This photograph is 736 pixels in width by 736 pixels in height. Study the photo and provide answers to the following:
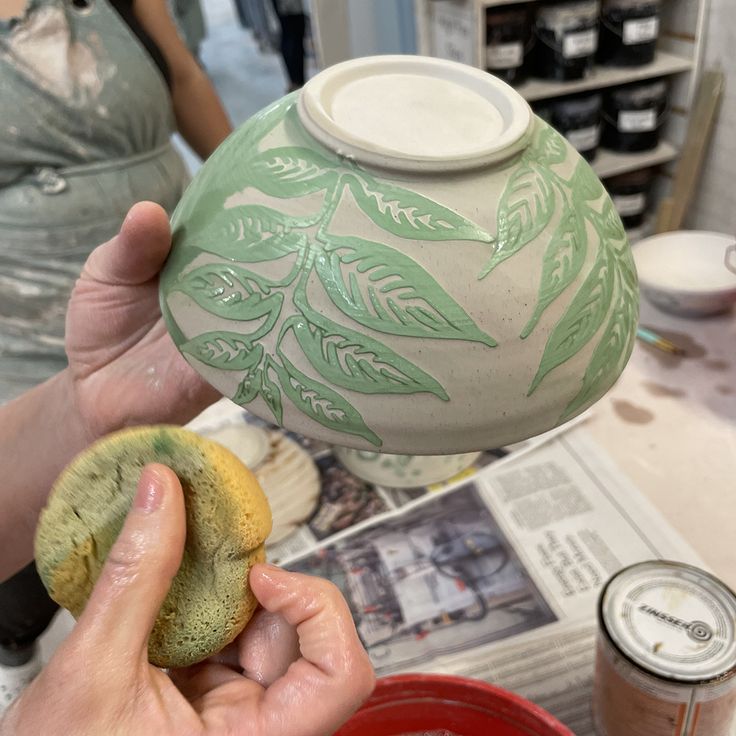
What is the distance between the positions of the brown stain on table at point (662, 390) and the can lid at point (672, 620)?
47 cm

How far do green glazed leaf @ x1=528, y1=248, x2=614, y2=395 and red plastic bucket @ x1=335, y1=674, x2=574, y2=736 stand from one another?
0.96ft

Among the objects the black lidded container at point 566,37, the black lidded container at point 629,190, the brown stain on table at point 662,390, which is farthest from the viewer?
the black lidded container at point 629,190

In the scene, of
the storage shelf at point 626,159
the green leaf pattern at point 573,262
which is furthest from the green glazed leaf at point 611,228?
the storage shelf at point 626,159

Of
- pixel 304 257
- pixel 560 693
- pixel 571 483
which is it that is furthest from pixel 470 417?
pixel 571 483

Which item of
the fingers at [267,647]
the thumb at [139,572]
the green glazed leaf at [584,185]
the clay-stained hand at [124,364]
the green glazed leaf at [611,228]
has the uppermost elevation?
the green glazed leaf at [584,185]

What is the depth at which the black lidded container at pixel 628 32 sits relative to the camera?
1384 millimetres

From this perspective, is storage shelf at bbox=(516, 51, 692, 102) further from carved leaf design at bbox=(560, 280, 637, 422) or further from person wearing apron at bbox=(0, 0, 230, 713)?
carved leaf design at bbox=(560, 280, 637, 422)

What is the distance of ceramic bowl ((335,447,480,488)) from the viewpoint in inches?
35.1

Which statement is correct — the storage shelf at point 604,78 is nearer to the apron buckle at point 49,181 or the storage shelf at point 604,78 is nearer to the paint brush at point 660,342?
the paint brush at point 660,342

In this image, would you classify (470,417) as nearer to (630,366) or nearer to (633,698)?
(633,698)

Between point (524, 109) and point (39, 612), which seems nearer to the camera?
point (524, 109)

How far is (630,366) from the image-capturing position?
1065mm

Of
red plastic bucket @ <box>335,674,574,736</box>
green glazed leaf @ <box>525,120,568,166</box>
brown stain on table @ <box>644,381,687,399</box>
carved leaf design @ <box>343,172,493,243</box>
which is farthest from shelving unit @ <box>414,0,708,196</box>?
red plastic bucket @ <box>335,674,574,736</box>

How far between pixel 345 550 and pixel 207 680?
1.11 ft
